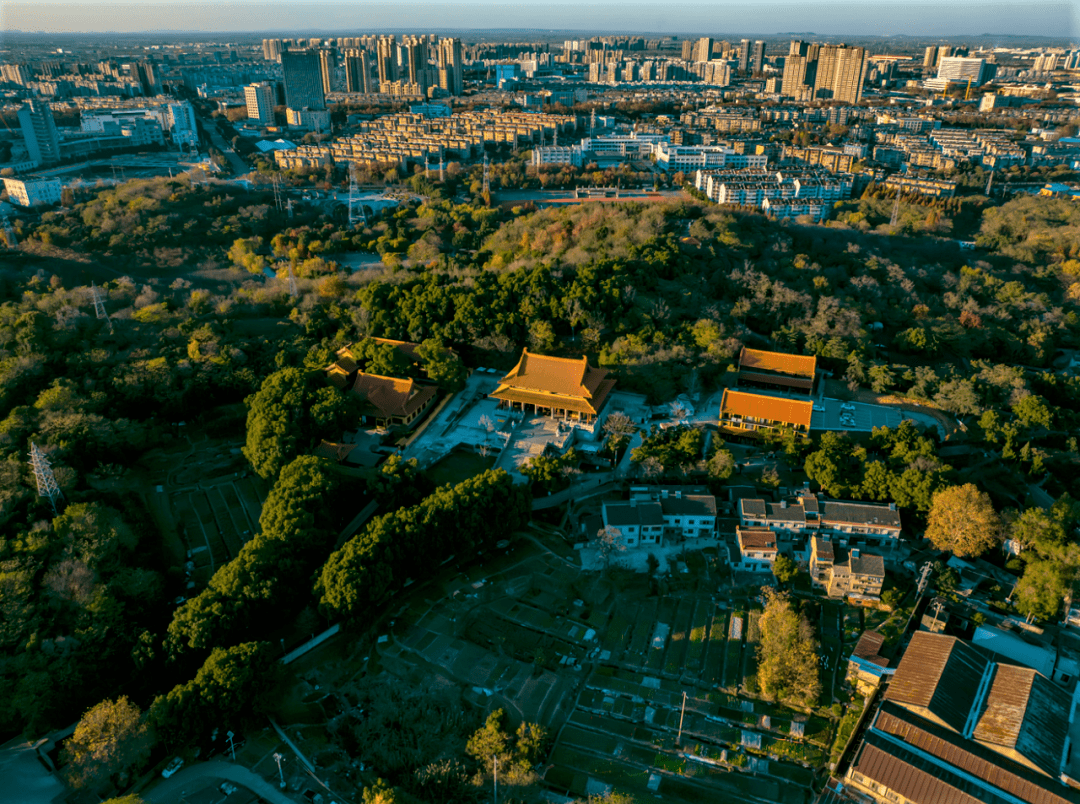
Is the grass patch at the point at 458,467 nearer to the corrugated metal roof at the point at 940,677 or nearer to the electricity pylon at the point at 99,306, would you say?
the corrugated metal roof at the point at 940,677

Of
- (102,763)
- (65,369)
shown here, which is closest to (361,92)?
(65,369)

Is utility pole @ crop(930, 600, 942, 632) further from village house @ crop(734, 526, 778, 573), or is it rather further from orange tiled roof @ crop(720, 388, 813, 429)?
orange tiled roof @ crop(720, 388, 813, 429)

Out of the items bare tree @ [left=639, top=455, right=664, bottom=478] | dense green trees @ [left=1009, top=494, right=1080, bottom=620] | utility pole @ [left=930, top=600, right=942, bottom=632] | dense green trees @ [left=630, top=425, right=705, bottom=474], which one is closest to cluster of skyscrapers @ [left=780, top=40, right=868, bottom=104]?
dense green trees @ [left=630, top=425, right=705, bottom=474]

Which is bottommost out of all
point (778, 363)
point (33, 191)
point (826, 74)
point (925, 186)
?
point (778, 363)

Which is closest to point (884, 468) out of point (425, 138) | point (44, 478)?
point (44, 478)

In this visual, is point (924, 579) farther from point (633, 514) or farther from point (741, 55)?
point (741, 55)

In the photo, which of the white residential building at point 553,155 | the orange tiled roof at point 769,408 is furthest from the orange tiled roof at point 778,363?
the white residential building at point 553,155
